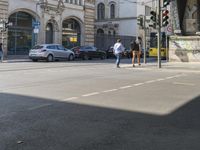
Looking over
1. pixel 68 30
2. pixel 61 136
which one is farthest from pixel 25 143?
pixel 68 30

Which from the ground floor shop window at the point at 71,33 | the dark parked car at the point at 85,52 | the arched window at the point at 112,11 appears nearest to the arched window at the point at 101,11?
the arched window at the point at 112,11

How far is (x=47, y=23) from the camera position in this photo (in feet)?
163

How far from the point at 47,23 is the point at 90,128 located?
42.8m

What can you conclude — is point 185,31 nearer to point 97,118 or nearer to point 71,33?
point 71,33

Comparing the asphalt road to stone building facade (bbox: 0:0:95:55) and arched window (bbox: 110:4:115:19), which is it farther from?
arched window (bbox: 110:4:115:19)

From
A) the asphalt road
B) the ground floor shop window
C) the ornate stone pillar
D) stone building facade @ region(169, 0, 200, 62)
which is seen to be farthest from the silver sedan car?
the asphalt road

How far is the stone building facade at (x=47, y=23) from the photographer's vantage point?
4525 centimetres

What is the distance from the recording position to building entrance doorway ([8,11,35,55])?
1785 inches

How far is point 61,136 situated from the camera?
7.17m

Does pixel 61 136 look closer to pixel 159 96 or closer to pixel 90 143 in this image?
pixel 90 143

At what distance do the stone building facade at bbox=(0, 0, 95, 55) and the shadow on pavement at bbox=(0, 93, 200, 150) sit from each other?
107 ft

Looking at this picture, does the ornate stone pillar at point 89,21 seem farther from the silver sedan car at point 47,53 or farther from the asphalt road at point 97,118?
the asphalt road at point 97,118

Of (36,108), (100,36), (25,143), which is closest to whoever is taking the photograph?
(25,143)

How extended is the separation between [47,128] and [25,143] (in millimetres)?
1141
